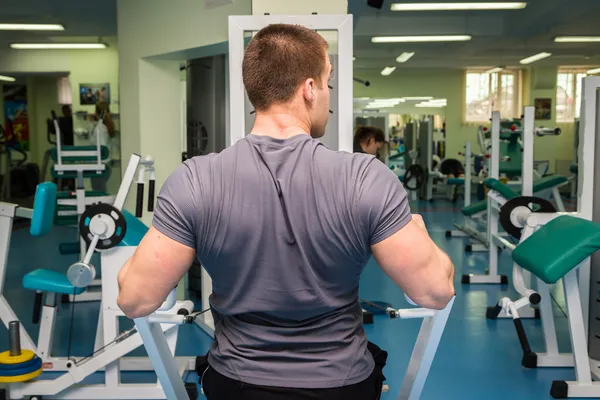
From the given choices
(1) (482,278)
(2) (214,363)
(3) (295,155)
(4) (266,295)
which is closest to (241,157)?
(3) (295,155)

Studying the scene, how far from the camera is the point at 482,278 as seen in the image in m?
6.17

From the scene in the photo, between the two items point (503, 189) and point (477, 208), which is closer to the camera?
point (503, 189)

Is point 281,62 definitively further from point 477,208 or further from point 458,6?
point 458,6

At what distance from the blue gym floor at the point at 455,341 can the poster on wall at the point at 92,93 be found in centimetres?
537

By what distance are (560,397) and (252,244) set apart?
111 inches

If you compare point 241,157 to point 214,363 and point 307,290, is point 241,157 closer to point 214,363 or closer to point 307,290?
point 307,290

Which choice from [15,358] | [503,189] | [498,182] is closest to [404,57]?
[498,182]

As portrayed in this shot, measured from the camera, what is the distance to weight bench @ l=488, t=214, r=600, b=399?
3250 mm

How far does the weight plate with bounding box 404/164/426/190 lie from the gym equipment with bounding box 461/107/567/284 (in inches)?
207

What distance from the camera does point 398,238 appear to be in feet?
3.82

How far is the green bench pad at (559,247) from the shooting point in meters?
3.24

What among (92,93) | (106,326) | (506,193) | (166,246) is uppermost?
(92,93)

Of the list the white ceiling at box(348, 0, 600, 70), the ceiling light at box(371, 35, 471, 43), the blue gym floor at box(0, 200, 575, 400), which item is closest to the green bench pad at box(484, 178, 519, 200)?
the blue gym floor at box(0, 200, 575, 400)

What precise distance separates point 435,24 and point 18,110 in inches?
405
